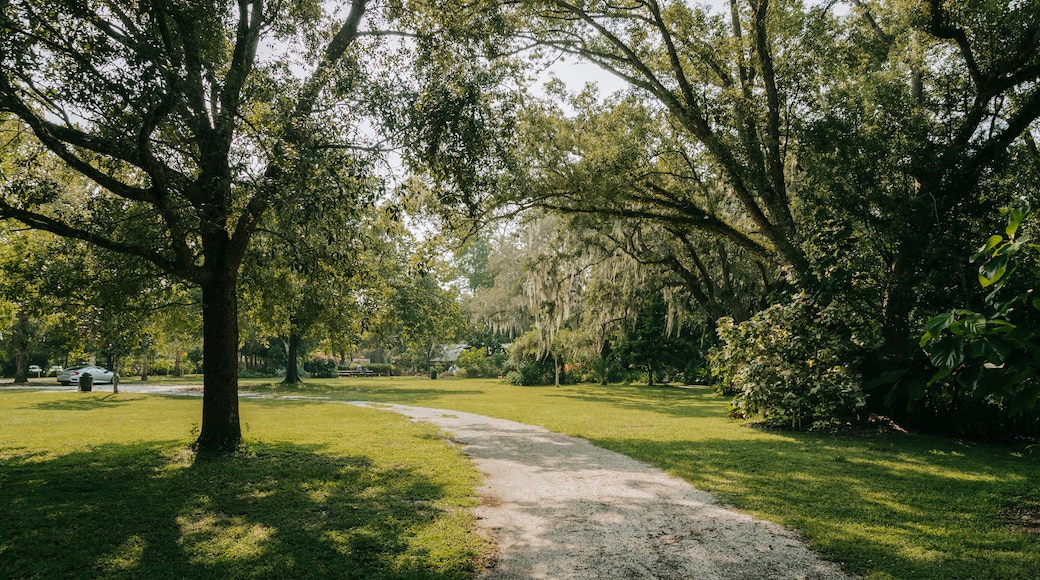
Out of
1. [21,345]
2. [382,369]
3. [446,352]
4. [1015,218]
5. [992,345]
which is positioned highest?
[1015,218]

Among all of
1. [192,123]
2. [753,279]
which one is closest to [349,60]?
[192,123]

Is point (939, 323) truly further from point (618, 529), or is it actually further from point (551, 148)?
point (551, 148)

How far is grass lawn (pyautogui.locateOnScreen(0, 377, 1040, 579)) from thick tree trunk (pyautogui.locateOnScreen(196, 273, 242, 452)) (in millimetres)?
450

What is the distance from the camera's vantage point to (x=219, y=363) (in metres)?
8.23

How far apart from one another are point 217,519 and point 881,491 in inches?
279

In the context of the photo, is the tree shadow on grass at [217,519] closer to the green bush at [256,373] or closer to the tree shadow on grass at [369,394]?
the tree shadow on grass at [369,394]

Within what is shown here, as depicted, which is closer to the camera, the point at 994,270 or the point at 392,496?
the point at 994,270

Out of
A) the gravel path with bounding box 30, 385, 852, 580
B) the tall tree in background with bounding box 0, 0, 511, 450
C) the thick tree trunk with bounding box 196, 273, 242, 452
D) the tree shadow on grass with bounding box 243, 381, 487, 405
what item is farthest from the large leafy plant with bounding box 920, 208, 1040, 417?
the tree shadow on grass with bounding box 243, 381, 487, 405

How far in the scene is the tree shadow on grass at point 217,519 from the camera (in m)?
4.07

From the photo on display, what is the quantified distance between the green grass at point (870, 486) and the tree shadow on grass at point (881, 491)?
0.01 m

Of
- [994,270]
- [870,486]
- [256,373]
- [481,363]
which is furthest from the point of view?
[256,373]

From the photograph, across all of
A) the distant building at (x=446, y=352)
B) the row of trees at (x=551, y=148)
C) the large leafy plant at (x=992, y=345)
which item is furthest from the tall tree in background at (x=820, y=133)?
the distant building at (x=446, y=352)

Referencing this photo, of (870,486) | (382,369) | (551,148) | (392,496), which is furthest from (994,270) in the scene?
(382,369)

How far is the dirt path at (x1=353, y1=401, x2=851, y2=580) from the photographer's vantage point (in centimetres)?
393
